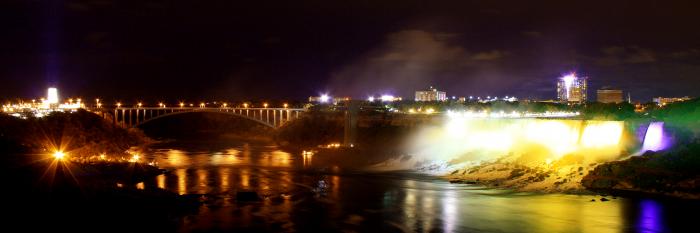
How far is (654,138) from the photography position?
135ft

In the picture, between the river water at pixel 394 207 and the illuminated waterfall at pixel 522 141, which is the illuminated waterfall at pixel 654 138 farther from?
the river water at pixel 394 207

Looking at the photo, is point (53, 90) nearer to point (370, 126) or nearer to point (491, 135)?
point (370, 126)

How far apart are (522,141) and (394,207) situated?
67.6ft

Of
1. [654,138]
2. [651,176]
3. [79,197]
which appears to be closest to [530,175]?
[651,176]

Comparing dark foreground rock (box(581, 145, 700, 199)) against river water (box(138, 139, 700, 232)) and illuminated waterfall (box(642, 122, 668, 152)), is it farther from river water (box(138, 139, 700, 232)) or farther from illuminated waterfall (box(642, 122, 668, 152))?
river water (box(138, 139, 700, 232))

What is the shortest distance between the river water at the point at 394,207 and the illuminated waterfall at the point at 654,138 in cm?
816

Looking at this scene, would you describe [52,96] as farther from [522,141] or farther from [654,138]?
[654,138]

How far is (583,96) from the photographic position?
16000 cm

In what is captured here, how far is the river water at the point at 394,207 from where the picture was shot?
27.6 meters

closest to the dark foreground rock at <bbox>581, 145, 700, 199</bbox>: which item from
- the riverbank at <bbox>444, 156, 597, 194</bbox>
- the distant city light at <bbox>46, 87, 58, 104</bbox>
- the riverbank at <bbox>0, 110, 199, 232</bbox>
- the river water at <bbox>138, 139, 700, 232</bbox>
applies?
the riverbank at <bbox>444, 156, 597, 194</bbox>

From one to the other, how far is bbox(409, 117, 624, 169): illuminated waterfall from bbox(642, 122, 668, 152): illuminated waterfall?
1518 mm

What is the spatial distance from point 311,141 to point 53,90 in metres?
65.8

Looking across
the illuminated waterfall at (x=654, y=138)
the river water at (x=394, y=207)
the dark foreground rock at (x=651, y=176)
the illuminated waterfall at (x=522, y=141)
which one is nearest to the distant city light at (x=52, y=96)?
the illuminated waterfall at (x=522, y=141)

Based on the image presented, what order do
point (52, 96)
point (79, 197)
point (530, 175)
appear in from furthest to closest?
point (52, 96) → point (530, 175) → point (79, 197)
